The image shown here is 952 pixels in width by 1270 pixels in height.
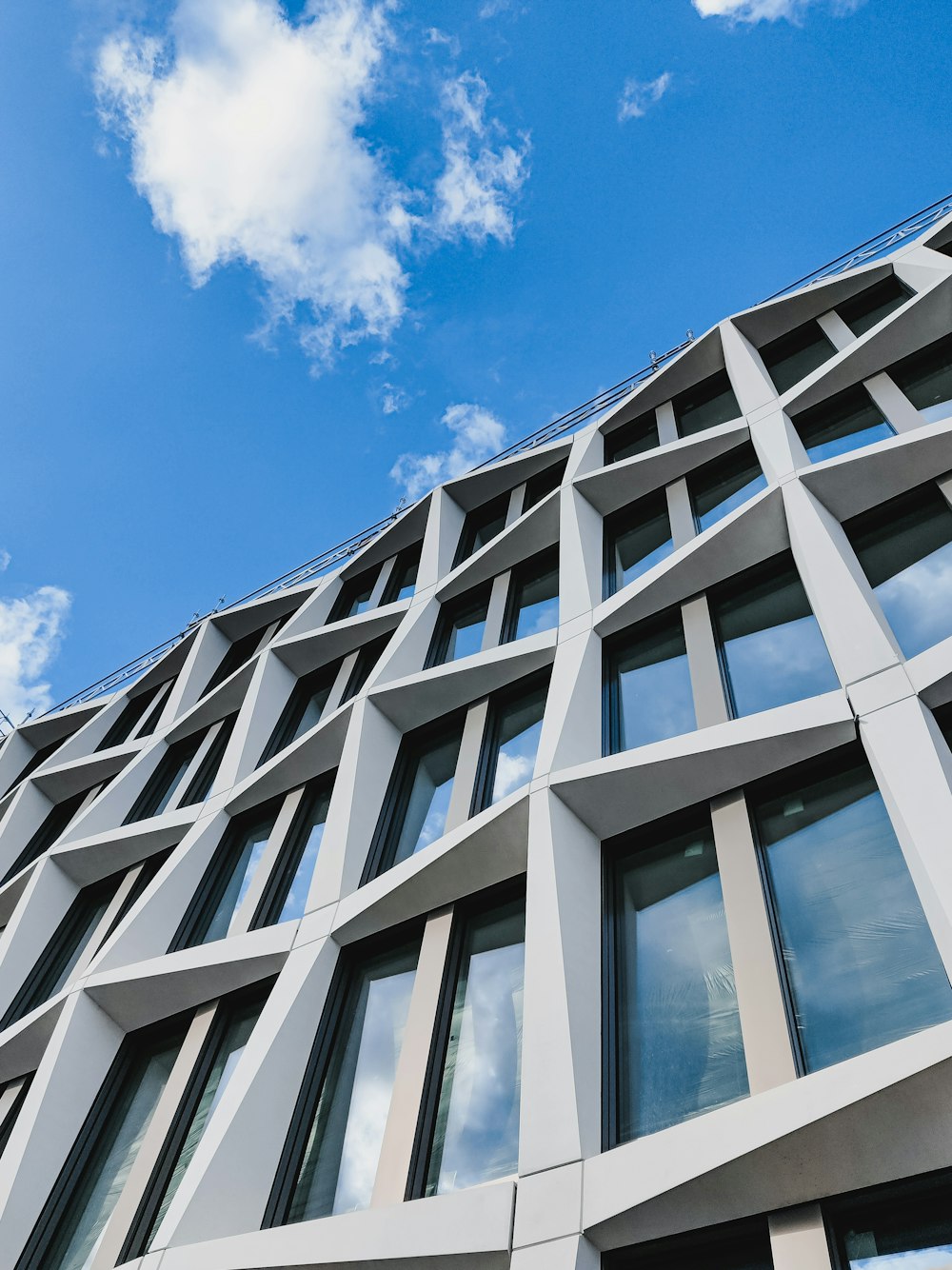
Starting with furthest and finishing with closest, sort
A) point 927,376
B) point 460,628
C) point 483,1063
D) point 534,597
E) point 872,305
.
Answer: point 460,628 → point 872,305 → point 534,597 → point 927,376 → point 483,1063

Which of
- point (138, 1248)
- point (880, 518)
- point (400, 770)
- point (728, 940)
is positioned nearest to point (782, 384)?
point (880, 518)

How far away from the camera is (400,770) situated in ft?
37.5

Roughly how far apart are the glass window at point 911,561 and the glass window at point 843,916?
5.79 ft

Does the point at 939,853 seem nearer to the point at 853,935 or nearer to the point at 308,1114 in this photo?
the point at 853,935

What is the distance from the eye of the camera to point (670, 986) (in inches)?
265

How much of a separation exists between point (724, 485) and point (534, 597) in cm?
303

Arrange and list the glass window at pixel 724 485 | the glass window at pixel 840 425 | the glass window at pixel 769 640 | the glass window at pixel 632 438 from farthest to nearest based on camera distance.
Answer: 1. the glass window at pixel 632 438
2. the glass window at pixel 724 485
3. the glass window at pixel 840 425
4. the glass window at pixel 769 640

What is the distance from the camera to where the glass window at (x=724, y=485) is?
12.1 m

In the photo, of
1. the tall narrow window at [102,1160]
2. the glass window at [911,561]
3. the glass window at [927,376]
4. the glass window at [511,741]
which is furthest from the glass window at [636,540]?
the tall narrow window at [102,1160]

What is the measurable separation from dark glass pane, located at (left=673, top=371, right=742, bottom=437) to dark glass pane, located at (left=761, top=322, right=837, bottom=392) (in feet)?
2.25

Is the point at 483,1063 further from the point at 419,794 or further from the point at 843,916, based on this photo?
the point at 419,794

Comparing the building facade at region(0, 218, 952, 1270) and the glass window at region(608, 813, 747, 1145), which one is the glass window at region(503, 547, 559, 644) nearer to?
the building facade at region(0, 218, 952, 1270)

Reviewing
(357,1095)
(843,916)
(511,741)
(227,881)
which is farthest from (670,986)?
(227,881)

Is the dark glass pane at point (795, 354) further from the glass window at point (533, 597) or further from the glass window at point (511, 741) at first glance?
the glass window at point (511, 741)
